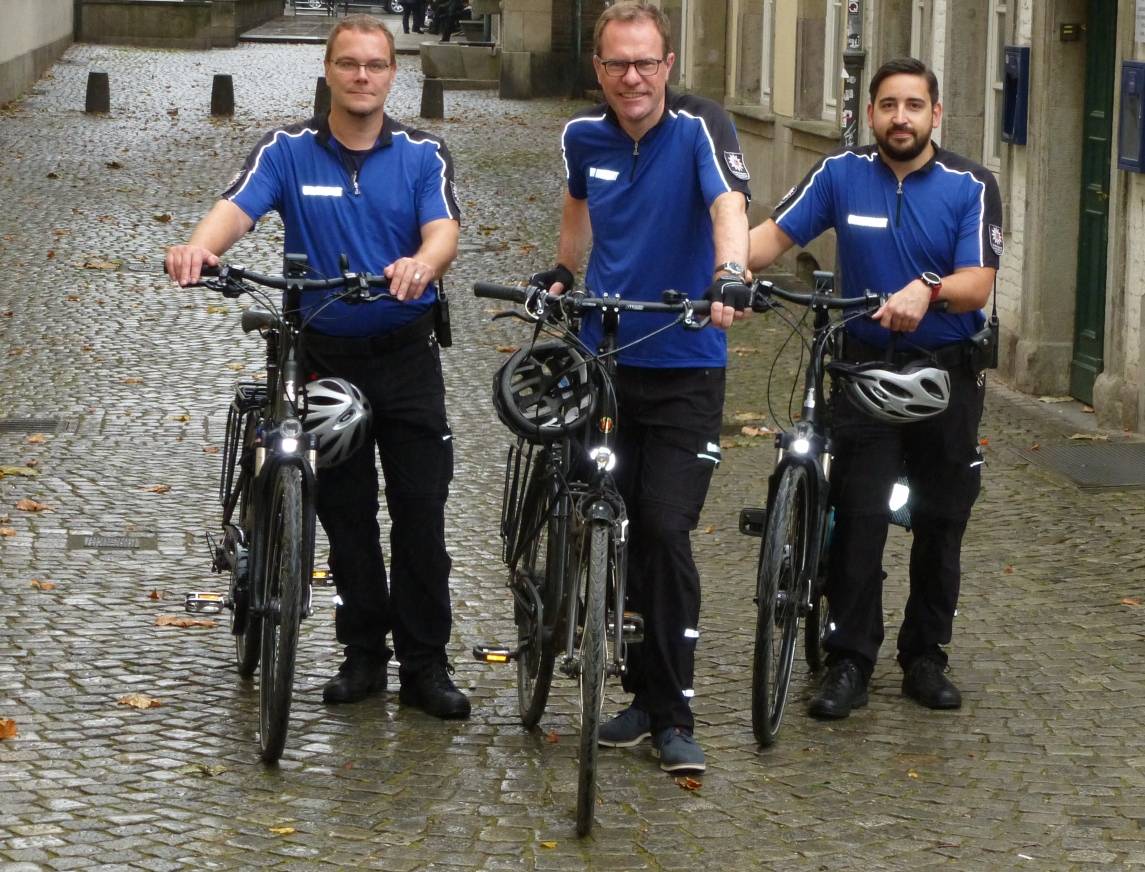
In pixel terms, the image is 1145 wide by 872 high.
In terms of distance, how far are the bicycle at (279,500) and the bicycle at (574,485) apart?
0.49m

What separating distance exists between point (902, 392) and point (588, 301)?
103cm

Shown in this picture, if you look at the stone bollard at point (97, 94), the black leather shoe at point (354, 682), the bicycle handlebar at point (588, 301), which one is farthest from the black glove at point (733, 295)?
the stone bollard at point (97, 94)

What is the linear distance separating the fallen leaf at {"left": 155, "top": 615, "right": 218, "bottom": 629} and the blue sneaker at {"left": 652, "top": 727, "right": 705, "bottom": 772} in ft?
6.74

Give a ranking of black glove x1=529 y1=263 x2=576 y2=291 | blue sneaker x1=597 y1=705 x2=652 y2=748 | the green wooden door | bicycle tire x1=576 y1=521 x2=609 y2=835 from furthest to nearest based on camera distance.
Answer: the green wooden door
blue sneaker x1=597 y1=705 x2=652 y2=748
black glove x1=529 y1=263 x2=576 y2=291
bicycle tire x1=576 y1=521 x2=609 y2=835

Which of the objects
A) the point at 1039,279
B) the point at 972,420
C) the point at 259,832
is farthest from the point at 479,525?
the point at 1039,279

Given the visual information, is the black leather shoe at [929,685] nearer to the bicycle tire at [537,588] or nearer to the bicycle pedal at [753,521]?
the bicycle pedal at [753,521]

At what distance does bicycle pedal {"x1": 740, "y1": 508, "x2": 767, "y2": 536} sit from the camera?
6.04 meters

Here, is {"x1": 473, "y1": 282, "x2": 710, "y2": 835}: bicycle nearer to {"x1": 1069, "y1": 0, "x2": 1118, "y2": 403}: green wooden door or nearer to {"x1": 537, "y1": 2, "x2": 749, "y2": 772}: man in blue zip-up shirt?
{"x1": 537, "y1": 2, "x2": 749, "y2": 772}: man in blue zip-up shirt

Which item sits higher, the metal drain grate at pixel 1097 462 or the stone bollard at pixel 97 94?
the stone bollard at pixel 97 94

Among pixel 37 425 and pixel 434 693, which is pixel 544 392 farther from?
pixel 37 425

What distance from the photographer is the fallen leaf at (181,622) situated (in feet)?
23.2

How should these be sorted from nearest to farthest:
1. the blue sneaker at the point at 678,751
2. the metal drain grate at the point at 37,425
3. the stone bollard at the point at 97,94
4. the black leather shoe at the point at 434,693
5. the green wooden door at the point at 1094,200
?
the blue sneaker at the point at 678,751
the black leather shoe at the point at 434,693
the metal drain grate at the point at 37,425
the green wooden door at the point at 1094,200
the stone bollard at the point at 97,94

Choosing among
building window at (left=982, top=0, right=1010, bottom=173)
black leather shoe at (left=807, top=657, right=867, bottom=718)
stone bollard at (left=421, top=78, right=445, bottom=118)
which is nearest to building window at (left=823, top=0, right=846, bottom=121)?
building window at (left=982, top=0, right=1010, bottom=173)

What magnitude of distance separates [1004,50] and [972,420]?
6694 mm
